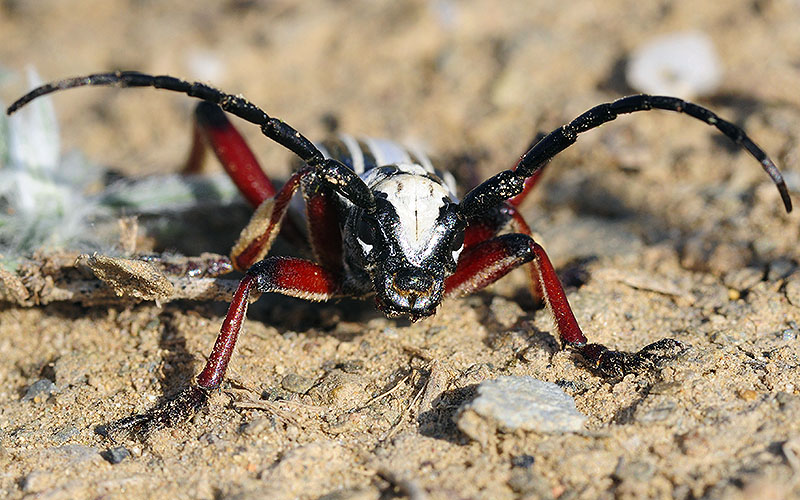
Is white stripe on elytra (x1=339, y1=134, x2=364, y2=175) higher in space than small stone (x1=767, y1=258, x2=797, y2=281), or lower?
higher

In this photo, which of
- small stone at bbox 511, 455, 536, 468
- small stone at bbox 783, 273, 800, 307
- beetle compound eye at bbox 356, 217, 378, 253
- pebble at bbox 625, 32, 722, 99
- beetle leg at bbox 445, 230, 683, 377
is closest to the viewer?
small stone at bbox 511, 455, 536, 468

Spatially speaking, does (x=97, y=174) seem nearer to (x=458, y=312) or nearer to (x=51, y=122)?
(x=51, y=122)

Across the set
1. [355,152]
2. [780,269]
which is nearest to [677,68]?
[780,269]

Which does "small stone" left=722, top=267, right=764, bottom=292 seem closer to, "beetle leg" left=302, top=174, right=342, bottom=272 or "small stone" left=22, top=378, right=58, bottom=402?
"beetle leg" left=302, top=174, right=342, bottom=272

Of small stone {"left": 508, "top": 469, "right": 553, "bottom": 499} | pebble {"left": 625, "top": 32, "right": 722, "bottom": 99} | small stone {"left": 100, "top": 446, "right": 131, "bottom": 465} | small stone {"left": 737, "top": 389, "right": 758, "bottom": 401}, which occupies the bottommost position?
small stone {"left": 508, "top": 469, "right": 553, "bottom": 499}

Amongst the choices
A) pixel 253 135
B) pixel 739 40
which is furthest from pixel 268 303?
pixel 739 40

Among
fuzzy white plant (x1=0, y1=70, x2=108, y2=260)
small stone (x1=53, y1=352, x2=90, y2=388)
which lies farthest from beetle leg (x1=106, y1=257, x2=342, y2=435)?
fuzzy white plant (x1=0, y1=70, x2=108, y2=260)

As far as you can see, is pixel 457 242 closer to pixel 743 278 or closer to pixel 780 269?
pixel 743 278

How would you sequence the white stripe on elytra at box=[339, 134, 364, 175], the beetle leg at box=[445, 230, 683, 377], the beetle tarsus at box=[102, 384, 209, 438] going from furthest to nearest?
the white stripe on elytra at box=[339, 134, 364, 175] → the beetle leg at box=[445, 230, 683, 377] → the beetle tarsus at box=[102, 384, 209, 438]
